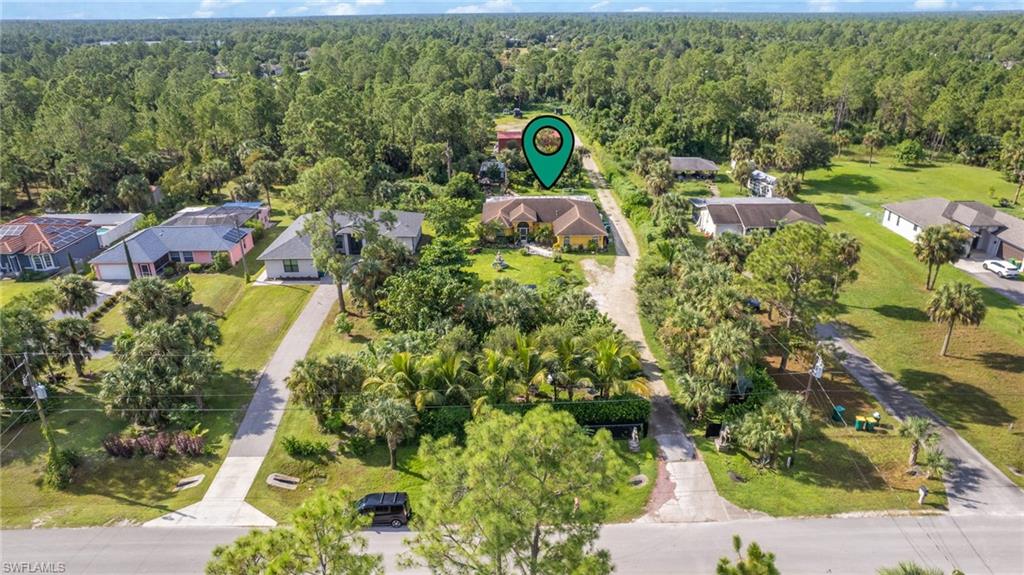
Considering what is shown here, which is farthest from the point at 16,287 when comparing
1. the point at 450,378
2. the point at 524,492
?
the point at 524,492

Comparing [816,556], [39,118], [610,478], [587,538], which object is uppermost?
[39,118]

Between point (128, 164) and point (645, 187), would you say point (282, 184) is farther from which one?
point (645, 187)

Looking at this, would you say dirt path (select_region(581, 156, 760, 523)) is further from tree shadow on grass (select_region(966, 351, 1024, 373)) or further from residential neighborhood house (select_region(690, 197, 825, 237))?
tree shadow on grass (select_region(966, 351, 1024, 373))

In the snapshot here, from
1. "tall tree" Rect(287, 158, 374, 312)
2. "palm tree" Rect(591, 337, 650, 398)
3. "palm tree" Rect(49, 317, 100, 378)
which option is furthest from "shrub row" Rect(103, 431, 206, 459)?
"palm tree" Rect(591, 337, 650, 398)

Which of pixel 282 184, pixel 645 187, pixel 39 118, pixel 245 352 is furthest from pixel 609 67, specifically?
pixel 245 352

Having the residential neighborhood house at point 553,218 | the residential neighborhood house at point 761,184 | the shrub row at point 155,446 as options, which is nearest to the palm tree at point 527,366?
the shrub row at point 155,446
